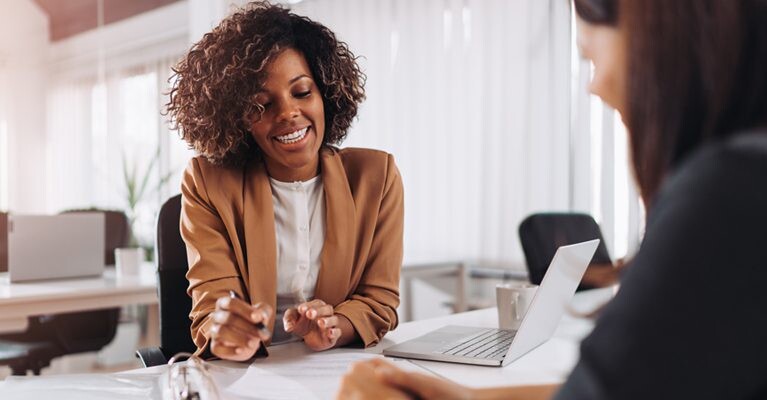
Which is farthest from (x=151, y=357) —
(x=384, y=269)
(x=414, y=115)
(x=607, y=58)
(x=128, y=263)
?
(x=414, y=115)

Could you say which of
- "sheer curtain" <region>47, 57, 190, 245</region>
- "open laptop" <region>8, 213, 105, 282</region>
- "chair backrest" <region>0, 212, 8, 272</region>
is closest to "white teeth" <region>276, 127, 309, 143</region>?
"open laptop" <region>8, 213, 105, 282</region>

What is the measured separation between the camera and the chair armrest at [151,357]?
1394 millimetres

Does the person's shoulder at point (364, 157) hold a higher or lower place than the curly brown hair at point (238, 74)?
lower

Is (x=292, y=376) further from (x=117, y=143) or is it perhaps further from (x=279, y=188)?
(x=117, y=143)

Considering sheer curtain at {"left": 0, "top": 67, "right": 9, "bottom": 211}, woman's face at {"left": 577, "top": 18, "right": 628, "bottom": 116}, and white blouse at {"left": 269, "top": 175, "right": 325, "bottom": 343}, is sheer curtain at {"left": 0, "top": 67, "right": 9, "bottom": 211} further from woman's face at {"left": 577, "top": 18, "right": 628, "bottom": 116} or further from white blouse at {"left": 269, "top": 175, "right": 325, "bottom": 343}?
woman's face at {"left": 577, "top": 18, "right": 628, "bottom": 116}

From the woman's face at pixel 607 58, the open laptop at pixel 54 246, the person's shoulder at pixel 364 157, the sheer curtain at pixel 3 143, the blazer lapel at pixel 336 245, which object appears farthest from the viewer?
the sheer curtain at pixel 3 143

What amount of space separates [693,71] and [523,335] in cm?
77

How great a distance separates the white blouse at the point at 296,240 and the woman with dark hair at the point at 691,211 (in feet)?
3.46

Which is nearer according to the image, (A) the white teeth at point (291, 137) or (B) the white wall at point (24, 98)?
(A) the white teeth at point (291, 137)

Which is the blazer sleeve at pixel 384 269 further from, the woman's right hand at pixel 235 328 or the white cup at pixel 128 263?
the white cup at pixel 128 263

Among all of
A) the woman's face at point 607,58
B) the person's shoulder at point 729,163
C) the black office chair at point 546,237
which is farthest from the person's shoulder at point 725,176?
the black office chair at point 546,237

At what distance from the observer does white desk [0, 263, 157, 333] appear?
2.33 m

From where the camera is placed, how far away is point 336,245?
1.49 metres

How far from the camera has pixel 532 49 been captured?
3441mm
